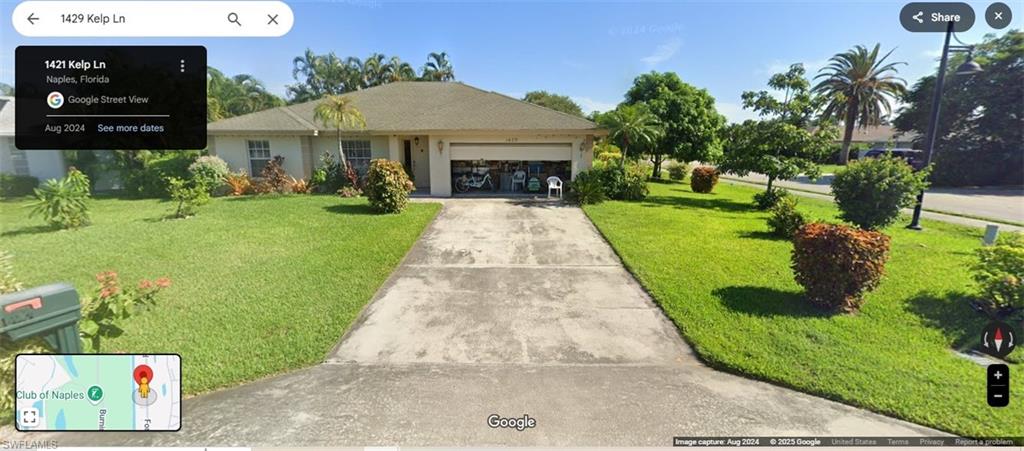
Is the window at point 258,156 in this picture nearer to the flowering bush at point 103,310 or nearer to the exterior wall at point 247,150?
the exterior wall at point 247,150

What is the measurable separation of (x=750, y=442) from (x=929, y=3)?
10.0ft

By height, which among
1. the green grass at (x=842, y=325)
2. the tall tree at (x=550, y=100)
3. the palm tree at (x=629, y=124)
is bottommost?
the green grass at (x=842, y=325)

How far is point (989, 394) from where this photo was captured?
247 cm

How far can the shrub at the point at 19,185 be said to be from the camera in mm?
7415

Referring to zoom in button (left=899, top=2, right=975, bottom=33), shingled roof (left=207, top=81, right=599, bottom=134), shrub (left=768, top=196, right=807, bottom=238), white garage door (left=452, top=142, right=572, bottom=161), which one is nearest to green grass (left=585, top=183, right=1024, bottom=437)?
shrub (left=768, top=196, right=807, bottom=238)

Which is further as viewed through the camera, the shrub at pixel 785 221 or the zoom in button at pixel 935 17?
the shrub at pixel 785 221

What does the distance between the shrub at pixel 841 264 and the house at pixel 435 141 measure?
357 inches

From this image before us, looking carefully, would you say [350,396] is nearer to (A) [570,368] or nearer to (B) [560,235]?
(A) [570,368]

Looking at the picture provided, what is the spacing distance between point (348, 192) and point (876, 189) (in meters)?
13.7

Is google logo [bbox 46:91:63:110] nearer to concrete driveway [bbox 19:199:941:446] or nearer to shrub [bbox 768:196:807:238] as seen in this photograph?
concrete driveway [bbox 19:199:941:446]

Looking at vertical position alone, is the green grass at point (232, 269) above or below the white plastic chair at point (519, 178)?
below

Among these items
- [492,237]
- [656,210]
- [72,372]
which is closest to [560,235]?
[492,237]

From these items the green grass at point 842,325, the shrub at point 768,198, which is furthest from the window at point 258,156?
the shrub at point 768,198

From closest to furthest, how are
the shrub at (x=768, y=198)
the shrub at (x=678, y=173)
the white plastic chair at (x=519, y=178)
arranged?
the shrub at (x=768, y=198) → the white plastic chair at (x=519, y=178) → the shrub at (x=678, y=173)
